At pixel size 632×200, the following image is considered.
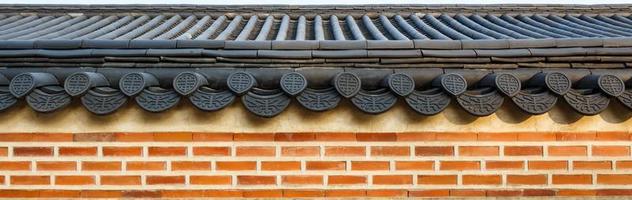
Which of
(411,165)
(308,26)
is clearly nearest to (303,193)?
(411,165)

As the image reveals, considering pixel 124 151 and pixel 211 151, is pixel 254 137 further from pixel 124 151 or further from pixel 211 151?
pixel 124 151

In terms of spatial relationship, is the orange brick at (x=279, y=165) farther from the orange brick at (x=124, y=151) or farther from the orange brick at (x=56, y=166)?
the orange brick at (x=56, y=166)

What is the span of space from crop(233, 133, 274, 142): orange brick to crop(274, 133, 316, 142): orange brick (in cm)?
3

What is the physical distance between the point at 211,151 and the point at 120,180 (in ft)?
1.47

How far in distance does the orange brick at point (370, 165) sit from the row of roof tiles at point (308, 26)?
1.21m

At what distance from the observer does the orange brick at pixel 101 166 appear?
234cm

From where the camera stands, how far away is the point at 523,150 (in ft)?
7.70

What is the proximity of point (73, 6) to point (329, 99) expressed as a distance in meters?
3.82

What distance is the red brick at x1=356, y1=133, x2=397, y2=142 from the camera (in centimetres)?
231

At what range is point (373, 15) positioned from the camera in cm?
488

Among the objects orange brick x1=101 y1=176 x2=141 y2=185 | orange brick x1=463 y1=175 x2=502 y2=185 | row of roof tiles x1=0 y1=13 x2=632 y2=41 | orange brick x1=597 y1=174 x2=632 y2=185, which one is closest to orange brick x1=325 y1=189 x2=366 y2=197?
orange brick x1=463 y1=175 x2=502 y2=185

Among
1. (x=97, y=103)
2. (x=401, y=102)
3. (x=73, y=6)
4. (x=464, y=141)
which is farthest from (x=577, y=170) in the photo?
(x=73, y=6)

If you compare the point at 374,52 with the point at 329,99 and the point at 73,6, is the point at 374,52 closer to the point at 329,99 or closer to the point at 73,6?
the point at 329,99

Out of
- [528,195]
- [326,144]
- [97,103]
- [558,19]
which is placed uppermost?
[558,19]
